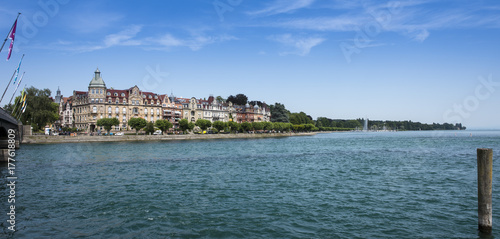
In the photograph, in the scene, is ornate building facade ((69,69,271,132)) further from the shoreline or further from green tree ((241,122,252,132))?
the shoreline

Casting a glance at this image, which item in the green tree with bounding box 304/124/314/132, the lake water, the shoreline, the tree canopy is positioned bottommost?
the lake water

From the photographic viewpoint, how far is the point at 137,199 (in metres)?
19.7

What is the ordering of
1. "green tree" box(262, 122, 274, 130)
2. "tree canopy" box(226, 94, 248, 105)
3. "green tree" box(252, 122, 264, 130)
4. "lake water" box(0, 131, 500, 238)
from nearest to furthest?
"lake water" box(0, 131, 500, 238)
"green tree" box(252, 122, 264, 130)
"green tree" box(262, 122, 274, 130)
"tree canopy" box(226, 94, 248, 105)

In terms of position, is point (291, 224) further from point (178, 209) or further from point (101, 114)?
point (101, 114)

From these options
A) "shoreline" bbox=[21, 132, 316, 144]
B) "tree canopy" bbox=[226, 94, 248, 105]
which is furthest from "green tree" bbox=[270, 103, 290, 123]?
"shoreline" bbox=[21, 132, 316, 144]

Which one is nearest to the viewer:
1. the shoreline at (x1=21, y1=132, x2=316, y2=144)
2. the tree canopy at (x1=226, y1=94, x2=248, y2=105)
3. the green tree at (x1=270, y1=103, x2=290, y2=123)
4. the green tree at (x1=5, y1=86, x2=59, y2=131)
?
the shoreline at (x1=21, y1=132, x2=316, y2=144)

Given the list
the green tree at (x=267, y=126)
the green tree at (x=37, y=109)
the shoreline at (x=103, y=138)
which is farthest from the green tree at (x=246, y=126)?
the green tree at (x=37, y=109)

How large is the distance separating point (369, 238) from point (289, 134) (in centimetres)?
14413

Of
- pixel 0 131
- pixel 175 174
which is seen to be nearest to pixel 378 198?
pixel 175 174

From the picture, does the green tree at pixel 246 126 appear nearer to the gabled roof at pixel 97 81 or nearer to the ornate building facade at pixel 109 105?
the ornate building facade at pixel 109 105

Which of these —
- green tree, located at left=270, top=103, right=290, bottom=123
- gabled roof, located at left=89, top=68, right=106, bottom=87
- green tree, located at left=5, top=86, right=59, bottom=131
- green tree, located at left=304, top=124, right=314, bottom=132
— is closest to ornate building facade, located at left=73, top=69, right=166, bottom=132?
gabled roof, located at left=89, top=68, right=106, bottom=87

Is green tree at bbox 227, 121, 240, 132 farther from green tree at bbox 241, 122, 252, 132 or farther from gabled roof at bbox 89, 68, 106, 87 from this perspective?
gabled roof at bbox 89, 68, 106, 87

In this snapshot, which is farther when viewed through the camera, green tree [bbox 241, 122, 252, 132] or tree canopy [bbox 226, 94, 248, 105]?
tree canopy [bbox 226, 94, 248, 105]

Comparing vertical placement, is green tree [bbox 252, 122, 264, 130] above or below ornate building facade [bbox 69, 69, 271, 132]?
below
